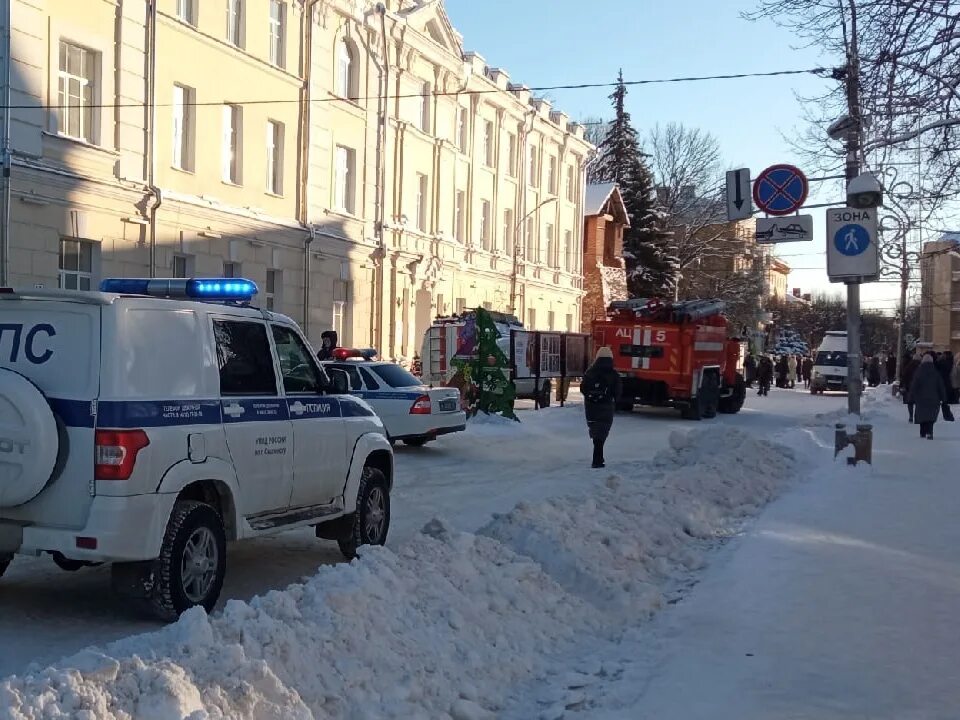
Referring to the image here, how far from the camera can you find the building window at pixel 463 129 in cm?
3919

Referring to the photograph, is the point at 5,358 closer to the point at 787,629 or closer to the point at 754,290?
the point at 787,629

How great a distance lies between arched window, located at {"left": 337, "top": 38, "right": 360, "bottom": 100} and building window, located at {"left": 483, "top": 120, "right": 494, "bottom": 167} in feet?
33.9

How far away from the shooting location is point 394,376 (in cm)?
1684

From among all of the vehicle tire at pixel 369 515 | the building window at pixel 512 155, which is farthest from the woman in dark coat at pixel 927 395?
the building window at pixel 512 155

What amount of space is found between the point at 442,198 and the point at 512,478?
942 inches

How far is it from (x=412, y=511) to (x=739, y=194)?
27.7ft

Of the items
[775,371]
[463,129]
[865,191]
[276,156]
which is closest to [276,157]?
[276,156]

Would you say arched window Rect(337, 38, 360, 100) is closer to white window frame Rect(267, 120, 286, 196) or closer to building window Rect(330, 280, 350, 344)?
white window frame Rect(267, 120, 286, 196)

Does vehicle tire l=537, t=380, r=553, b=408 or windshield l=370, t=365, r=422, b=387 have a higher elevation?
windshield l=370, t=365, r=422, b=387

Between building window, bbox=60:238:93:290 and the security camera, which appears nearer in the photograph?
the security camera

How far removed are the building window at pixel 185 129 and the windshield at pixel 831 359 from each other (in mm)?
A: 33436

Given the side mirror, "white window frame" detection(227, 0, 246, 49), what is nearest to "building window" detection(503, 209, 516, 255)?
"white window frame" detection(227, 0, 246, 49)

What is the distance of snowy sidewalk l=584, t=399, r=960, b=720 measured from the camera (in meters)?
5.32

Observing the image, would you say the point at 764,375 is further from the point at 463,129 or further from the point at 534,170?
the point at 463,129
